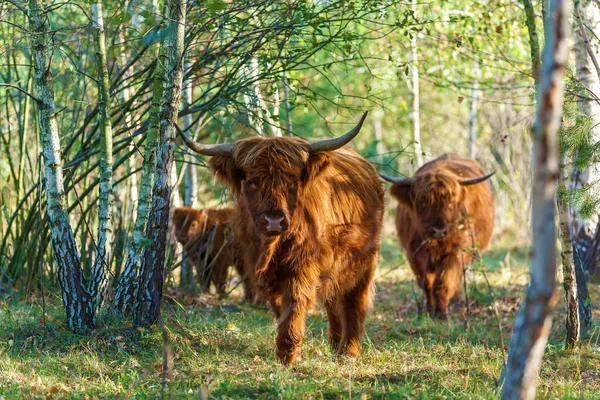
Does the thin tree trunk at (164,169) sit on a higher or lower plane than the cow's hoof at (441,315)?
higher

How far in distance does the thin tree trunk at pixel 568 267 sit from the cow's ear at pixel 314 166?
1.76 metres

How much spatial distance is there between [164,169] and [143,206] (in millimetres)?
366

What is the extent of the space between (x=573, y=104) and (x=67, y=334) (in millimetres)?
4168

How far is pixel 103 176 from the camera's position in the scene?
5.86 meters

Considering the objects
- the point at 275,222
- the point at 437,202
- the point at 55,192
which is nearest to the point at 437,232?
the point at 437,202

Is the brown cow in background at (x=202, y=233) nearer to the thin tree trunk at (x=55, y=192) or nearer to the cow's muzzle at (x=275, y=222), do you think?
the thin tree trunk at (x=55, y=192)

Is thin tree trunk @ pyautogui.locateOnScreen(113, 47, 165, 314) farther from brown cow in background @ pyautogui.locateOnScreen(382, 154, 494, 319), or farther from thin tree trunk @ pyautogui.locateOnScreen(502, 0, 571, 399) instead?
brown cow in background @ pyautogui.locateOnScreen(382, 154, 494, 319)

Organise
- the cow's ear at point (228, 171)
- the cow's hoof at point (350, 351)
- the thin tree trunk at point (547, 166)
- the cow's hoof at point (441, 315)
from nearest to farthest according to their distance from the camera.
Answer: the thin tree trunk at point (547, 166), the cow's ear at point (228, 171), the cow's hoof at point (350, 351), the cow's hoof at point (441, 315)

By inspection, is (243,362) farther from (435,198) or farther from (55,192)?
(435,198)

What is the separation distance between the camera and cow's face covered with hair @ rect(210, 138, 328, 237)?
525 cm

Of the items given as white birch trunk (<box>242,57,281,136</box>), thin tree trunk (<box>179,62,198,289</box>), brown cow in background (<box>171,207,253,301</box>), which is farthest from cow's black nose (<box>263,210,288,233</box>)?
brown cow in background (<box>171,207,253,301</box>)

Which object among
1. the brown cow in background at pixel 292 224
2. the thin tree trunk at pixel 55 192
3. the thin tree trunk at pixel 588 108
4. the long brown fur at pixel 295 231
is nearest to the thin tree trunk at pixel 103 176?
the thin tree trunk at pixel 55 192

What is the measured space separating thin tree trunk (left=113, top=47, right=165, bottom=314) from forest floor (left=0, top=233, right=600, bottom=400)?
0.71ft

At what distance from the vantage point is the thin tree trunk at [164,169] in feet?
18.6
